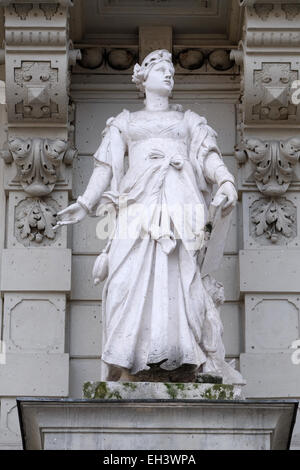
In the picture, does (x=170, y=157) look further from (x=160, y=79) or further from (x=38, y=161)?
(x=38, y=161)

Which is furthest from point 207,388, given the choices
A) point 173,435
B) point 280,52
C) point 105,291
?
point 280,52

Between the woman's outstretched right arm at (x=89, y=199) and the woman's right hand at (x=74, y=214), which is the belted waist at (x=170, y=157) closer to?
the woman's outstretched right arm at (x=89, y=199)

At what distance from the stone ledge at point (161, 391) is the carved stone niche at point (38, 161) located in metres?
2.23

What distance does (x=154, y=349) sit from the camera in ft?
29.2

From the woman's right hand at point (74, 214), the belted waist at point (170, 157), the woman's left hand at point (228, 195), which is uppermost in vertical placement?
the belted waist at point (170, 157)

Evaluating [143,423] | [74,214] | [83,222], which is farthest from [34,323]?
[143,423]

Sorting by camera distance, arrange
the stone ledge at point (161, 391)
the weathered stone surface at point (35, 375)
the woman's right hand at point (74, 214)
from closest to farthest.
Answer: the stone ledge at point (161, 391) → the woman's right hand at point (74, 214) → the weathered stone surface at point (35, 375)

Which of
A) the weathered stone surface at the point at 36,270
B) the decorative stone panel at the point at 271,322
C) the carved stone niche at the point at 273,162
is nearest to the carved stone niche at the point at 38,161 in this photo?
the weathered stone surface at the point at 36,270

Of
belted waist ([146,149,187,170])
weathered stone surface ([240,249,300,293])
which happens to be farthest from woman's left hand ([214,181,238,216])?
weathered stone surface ([240,249,300,293])

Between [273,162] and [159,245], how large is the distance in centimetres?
166

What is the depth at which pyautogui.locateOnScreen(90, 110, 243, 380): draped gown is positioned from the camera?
9.02 m

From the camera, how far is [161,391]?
345 inches

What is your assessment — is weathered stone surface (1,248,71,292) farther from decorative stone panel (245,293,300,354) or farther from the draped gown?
decorative stone panel (245,293,300,354)

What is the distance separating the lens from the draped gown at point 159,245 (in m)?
9.02
